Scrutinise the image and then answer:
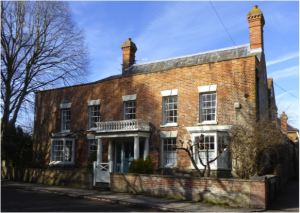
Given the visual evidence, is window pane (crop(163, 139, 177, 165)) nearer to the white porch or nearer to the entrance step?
the white porch

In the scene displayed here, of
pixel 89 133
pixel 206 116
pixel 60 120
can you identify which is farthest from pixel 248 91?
pixel 60 120

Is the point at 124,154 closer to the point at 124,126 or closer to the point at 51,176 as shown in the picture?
the point at 124,126

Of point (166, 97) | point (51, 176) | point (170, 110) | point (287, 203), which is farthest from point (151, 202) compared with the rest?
point (51, 176)

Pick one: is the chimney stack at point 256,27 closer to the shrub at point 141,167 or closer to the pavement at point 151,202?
the shrub at point 141,167

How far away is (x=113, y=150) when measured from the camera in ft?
66.6

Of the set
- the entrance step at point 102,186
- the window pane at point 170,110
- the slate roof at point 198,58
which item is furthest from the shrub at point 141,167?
the slate roof at point 198,58

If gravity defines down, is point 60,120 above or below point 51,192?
above

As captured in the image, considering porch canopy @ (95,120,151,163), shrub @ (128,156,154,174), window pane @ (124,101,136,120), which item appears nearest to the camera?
shrub @ (128,156,154,174)

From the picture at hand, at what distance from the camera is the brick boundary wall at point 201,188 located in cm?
1160

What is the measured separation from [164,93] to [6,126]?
13.9 meters

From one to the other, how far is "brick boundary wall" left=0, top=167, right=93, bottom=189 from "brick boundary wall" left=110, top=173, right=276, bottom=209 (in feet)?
8.49

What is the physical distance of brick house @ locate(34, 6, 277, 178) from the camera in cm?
1677

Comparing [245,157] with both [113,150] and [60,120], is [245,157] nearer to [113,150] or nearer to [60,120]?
[113,150]

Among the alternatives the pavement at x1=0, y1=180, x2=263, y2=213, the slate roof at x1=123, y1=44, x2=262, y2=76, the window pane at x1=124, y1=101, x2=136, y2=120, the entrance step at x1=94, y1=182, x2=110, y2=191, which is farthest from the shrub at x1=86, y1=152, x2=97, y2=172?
the slate roof at x1=123, y1=44, x2=262, y2=76
